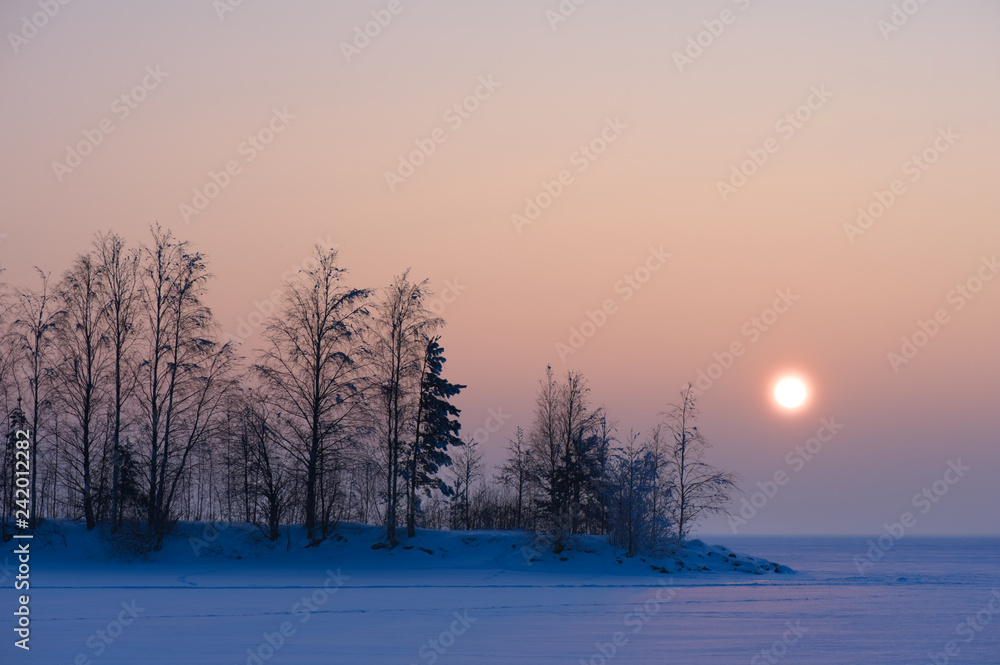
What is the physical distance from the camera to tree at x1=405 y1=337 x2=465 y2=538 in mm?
42125

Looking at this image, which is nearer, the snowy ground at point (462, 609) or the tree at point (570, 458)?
the snowy ground at point (462, 609)

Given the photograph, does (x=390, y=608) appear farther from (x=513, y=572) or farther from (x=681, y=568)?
(x=681, y=568)

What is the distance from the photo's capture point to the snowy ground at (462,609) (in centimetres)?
1655

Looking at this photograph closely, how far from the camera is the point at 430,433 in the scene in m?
42.5

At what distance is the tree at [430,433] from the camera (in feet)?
138

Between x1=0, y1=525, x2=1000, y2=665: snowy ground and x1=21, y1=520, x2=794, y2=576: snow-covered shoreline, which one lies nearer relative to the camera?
x1=0, y1=525, x2=1000, y2=665: snowy ground

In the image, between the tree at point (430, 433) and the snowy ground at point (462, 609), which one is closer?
the snowy ground at point (462, 609)

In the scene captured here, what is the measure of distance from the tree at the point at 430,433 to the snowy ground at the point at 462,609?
2.59 m

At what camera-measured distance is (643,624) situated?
67.8 ft

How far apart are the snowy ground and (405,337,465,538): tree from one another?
2.59m

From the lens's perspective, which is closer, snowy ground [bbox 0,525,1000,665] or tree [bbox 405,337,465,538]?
snowy ground [bbox 0,525,1000,665]

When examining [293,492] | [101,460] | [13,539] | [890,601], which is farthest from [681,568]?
[13,539]

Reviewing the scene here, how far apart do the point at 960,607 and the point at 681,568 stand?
54.2 ft

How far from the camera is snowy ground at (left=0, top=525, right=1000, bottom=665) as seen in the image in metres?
16.5
